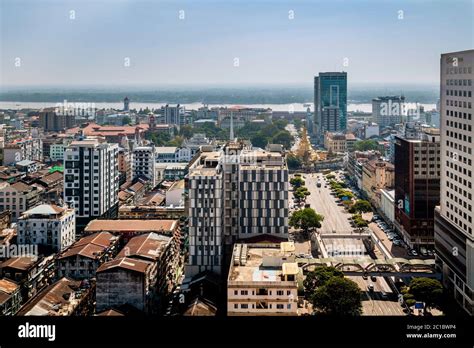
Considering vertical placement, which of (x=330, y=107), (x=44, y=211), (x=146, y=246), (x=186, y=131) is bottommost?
(x=146, y=246)

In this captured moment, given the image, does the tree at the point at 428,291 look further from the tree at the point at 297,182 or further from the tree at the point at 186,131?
the tree at the point at 186,131

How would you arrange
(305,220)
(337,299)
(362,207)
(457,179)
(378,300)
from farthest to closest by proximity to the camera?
(362,207), (305,220), (378,300), (457,179), (337,299)

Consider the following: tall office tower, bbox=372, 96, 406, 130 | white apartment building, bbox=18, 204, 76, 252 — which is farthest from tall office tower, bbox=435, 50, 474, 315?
tall office tower, bbox=372, 96, 406, 130

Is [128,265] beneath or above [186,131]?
beneath

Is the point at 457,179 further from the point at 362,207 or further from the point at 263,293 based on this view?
the point at 362,207

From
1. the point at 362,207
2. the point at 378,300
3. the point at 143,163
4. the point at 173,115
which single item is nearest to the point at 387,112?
the point at 173,115

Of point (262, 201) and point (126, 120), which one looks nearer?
point (262, 201)

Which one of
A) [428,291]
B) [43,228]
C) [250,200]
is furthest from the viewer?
[43,228]
